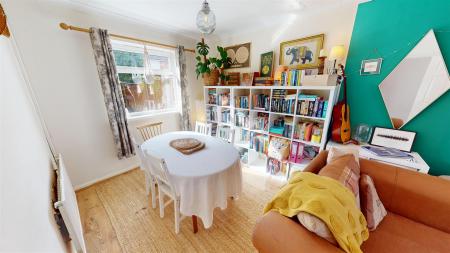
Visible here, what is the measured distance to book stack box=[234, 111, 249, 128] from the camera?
8.19ft

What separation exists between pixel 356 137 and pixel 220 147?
5.49ft

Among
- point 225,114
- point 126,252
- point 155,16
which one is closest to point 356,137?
point 225,114

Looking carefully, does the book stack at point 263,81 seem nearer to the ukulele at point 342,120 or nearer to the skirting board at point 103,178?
the ukulele at point 342,120

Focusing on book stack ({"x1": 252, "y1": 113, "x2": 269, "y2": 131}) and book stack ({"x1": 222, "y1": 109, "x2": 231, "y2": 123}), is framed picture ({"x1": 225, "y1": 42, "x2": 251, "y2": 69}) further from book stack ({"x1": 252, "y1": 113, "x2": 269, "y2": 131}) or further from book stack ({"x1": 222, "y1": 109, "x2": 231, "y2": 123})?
book stack ({"x1": 252, "y1": 113, "x2": 269, "y2": 131})

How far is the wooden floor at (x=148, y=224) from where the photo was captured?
1.38 metres

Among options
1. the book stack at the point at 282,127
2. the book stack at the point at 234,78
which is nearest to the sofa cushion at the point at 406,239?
the book stack at the point at 282,127

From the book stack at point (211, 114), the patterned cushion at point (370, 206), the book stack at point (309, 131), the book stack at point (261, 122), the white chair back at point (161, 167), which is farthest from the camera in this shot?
the book stack at point (211, 114)

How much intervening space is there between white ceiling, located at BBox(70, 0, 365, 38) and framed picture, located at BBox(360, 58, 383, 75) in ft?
2.16

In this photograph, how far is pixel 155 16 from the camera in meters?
2.17

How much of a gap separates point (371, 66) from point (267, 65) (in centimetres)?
123

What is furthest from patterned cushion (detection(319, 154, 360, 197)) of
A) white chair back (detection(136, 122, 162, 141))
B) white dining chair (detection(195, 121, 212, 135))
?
white chair back (detection(136, 122, 162, 141))

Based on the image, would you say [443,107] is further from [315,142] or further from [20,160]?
[20,160]

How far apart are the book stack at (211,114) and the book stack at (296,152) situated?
1441 millimetres

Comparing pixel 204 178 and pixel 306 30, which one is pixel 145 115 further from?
pixel 306 30
